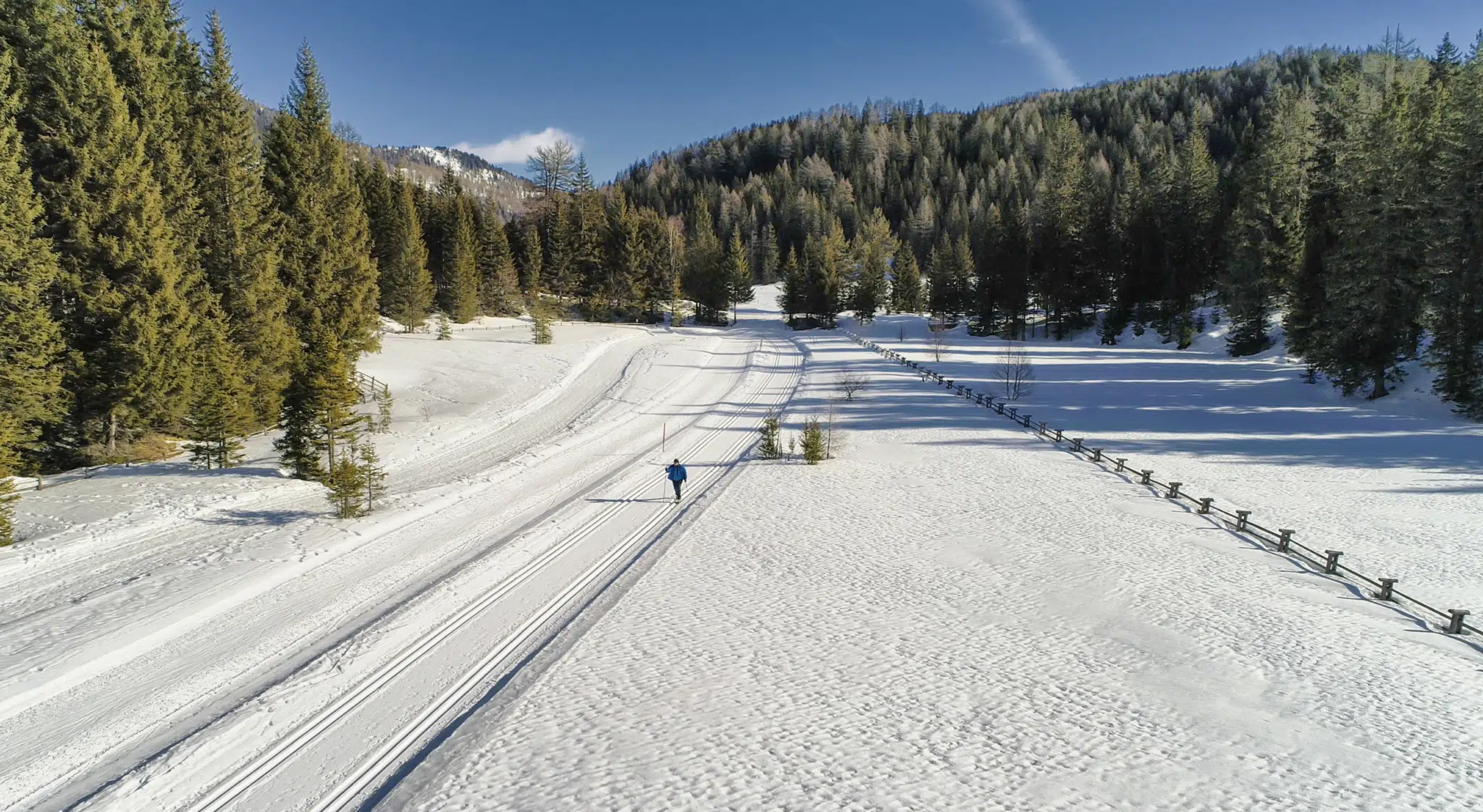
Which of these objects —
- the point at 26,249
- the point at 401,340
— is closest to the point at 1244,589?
the point at 26,249

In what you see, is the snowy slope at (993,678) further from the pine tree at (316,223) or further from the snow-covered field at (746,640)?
the pine tree at (316,223)

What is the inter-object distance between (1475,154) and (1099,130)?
154 m

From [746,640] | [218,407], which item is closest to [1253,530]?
[746,640]

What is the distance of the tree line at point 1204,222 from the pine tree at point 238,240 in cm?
4843

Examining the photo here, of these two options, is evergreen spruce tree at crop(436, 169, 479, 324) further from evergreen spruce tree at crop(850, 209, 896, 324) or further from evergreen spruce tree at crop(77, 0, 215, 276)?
evergreen spruce tree at crop(850, 209, 896, 324)

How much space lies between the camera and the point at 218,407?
805 inches

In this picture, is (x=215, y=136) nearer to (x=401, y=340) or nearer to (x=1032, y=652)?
(x=401, y=340)

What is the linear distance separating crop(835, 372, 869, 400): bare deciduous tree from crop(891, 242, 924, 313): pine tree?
4447 cm

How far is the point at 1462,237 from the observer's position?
27.1 metres

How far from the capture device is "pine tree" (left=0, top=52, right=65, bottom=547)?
16.5m

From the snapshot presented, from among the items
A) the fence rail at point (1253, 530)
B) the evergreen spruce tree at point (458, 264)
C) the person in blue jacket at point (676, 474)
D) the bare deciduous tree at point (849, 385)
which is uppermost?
the evergreen spruce tree at point (458, 264)

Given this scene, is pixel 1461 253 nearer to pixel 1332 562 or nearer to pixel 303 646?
pixel 1332 562

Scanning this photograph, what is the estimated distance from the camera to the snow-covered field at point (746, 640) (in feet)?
25.8

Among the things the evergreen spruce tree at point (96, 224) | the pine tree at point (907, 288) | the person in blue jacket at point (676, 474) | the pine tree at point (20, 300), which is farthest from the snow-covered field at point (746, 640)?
the pine tree at point (907, 288)
